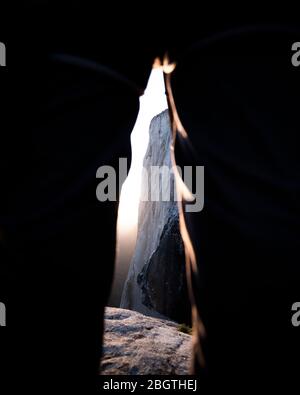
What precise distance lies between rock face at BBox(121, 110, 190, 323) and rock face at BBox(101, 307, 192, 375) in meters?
8.76

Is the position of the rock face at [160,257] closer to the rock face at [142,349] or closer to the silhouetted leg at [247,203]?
the rock face at [142,349]

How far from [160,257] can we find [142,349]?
34.2 ft

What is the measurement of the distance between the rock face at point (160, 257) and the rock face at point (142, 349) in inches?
345

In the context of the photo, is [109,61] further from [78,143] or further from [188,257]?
[188,257]

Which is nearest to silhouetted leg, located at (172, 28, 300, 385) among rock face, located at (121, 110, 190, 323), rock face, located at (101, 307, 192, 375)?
rock face, located at (101, 307, 192, 375)

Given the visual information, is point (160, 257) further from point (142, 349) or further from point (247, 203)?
point (247, 203)

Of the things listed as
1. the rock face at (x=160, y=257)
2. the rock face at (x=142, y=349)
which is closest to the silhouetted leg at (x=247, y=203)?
the rock face at (x=142, y=349)

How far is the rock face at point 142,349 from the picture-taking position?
143cm

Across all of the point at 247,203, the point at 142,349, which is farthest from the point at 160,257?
the point at 247,203

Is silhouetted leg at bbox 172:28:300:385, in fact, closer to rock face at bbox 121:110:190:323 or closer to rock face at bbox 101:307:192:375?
rock face at bbox 101:307:192:375

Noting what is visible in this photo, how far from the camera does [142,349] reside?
170cm

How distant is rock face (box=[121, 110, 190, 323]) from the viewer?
35.6 ft

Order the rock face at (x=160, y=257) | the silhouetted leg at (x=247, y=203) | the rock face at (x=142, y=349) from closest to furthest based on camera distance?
the silhouetted leg at (x=247, y=203), the rock face at (x=142, y=349), the rock face at (x=160, y=257)

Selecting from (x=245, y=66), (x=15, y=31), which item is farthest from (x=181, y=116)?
(x=15, y=31)
